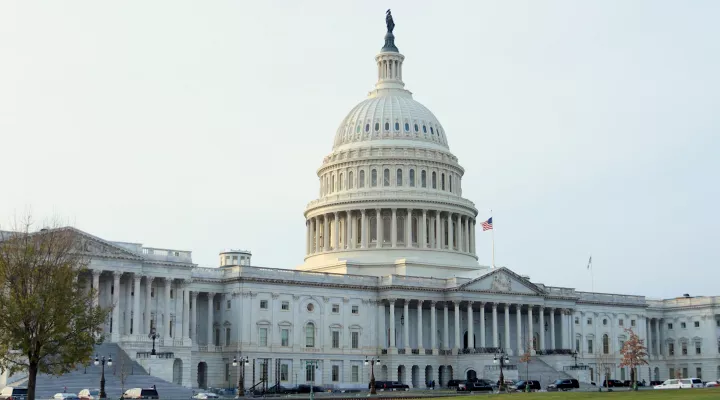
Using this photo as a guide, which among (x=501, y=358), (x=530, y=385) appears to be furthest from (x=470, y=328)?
(x=501, y=358)

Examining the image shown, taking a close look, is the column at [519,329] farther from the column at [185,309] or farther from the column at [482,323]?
the column at [185,309]

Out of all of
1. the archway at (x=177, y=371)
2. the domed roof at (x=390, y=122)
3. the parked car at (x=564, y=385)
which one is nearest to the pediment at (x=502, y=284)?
the parked car at (x=564, y=385)

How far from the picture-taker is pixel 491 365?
130000 millimetres

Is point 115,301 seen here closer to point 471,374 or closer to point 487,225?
point 471,374

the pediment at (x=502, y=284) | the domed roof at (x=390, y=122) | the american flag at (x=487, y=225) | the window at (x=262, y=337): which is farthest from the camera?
the domed roof at (x=390, y=122)

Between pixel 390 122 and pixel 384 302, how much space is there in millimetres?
31077

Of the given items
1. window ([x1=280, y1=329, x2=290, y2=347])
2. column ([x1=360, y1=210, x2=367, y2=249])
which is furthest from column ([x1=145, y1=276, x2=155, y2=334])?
column ([x1=360, y1=210, x2=367, y2=249])

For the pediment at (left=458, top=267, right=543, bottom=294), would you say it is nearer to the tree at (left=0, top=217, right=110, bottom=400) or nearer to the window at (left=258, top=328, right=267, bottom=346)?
the window at (left=258, top=328, right=267, bottom=346)

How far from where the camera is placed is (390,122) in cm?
15312

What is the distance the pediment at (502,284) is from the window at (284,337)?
2379 centimetres

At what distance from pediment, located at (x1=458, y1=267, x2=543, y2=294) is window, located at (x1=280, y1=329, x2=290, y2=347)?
2379 centimetres

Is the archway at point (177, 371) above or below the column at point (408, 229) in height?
below

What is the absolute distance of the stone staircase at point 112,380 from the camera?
91.0m

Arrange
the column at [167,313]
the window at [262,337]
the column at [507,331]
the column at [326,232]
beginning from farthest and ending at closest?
the column at [326,232] < the column at [507,331] < the window at [262,337] < the column at [167,313]
